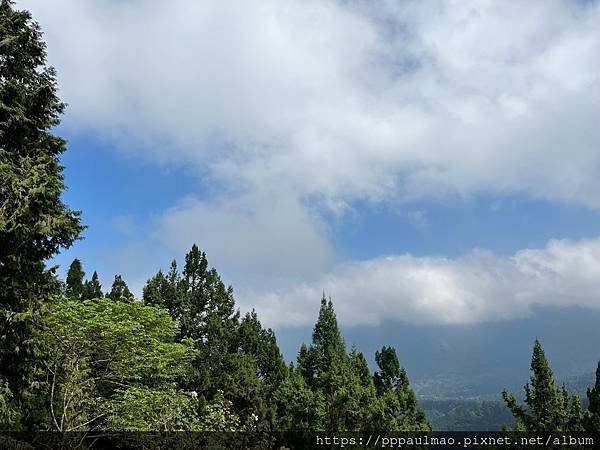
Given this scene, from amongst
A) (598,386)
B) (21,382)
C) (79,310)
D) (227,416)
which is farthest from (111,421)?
(598,386)

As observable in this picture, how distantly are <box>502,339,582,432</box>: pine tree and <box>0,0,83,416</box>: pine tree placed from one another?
374 inches

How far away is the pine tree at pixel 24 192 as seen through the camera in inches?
416

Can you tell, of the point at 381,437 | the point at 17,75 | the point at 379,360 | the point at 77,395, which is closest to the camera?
the point at 17,75

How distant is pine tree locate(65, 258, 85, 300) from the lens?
111 ft

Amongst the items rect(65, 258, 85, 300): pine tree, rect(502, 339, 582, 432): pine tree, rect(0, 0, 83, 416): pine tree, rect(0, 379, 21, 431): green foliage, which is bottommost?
rect(0, 379, 21, 431): green foliage

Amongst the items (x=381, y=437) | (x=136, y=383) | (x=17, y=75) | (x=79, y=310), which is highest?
(x=17, y=75)

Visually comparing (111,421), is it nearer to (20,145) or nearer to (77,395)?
(77,395)

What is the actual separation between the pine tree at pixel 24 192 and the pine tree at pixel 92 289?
2247 cm

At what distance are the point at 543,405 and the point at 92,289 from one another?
28622 millimetres

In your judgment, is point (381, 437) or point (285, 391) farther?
point (285, 391)

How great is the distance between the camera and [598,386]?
971 inches

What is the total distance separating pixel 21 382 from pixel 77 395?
8087mm

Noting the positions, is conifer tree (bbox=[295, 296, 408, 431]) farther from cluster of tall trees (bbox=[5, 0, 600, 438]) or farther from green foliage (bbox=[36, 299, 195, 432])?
green foliage (bbox=[36, 299, 195, 432])

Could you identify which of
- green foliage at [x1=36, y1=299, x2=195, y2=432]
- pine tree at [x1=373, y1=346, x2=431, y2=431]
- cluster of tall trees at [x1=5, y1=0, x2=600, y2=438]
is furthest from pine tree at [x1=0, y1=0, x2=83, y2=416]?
pine tree at [x1=373, y1=346, x2=431, y2=431]
